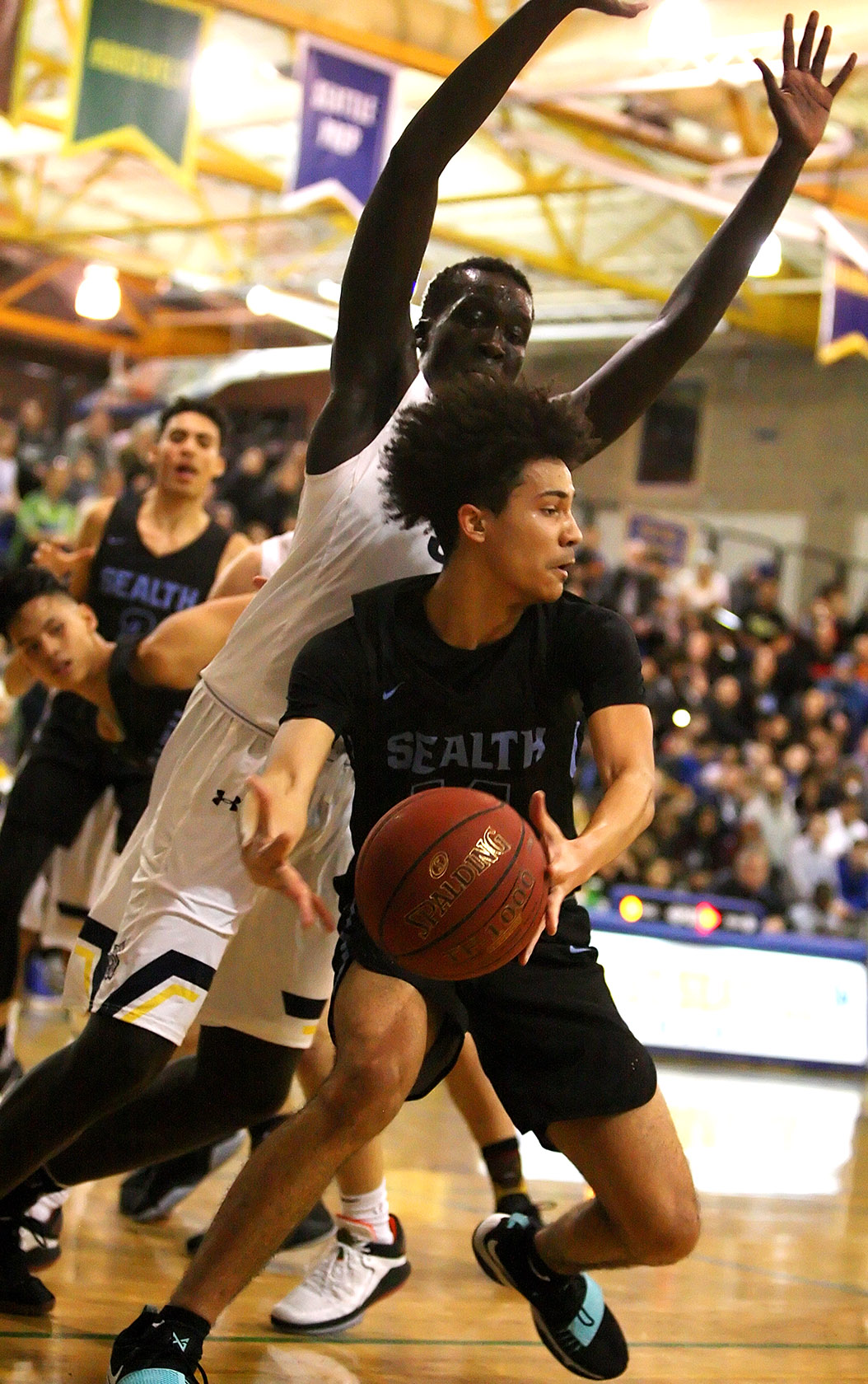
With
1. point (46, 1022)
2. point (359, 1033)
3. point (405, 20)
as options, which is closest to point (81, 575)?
point (359, 1033)

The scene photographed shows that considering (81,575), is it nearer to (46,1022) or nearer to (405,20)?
(46,1022)

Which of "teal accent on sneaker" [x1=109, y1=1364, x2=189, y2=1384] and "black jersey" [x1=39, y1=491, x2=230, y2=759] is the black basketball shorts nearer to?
"teal accent on sneaker" [x1=109, y1=1364, x2=189, y2=1384]

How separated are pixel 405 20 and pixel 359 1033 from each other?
9.03 m

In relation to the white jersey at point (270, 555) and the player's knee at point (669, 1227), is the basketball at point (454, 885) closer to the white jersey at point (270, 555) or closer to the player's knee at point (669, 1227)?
the player's knee at point (669, 1227)

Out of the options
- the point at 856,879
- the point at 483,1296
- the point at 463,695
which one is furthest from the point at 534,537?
the point at 856,879

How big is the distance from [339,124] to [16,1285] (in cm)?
816

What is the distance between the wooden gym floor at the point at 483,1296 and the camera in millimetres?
3139

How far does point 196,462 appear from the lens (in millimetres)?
4836

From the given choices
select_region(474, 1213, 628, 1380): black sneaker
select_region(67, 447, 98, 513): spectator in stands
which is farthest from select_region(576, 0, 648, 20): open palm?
select_region(67, 447, 98, 513): spectator in stands

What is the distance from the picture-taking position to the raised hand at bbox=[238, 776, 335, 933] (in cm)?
240

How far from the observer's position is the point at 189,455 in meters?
4.83

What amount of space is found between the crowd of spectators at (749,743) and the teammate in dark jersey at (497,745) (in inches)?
251

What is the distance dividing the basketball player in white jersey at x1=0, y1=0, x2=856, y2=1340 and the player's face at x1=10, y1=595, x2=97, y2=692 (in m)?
0.66

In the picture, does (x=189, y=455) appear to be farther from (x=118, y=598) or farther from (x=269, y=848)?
(x=269, y=848)
